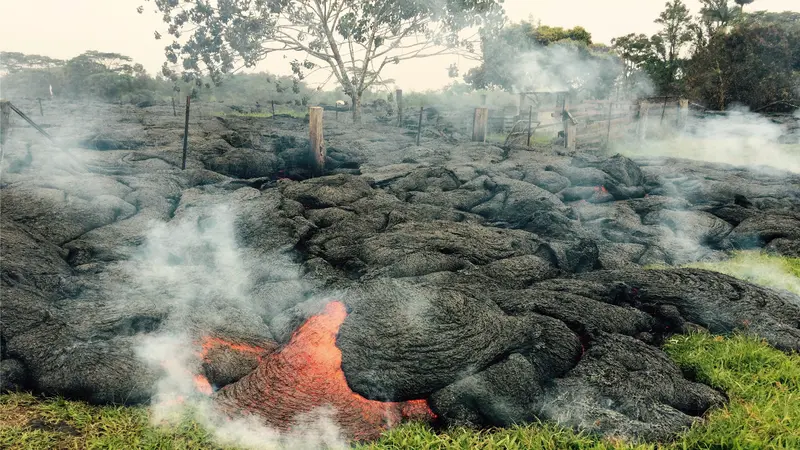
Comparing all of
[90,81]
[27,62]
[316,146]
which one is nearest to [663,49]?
[316,146]

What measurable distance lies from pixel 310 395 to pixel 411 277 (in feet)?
7.29

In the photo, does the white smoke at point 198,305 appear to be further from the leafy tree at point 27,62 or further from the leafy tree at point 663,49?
the leafy tree at point 27,62

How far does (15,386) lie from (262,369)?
2.17m

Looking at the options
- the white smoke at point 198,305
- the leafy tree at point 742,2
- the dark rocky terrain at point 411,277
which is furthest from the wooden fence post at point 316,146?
the leafy tree at point 742,2

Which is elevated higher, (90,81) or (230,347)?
(90,81)

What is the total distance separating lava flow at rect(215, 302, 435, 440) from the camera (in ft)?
15.5

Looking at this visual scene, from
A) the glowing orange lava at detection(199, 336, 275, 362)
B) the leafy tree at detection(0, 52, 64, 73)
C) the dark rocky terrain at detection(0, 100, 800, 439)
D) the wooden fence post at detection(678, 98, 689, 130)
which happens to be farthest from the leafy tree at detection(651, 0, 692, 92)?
the leafy tree at detection(0, 52, 64, 73)

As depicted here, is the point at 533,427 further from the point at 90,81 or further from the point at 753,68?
the point at 90,81

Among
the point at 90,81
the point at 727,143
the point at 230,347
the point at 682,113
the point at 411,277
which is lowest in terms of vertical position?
the point at 230,347

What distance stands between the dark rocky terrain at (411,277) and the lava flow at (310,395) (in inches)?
4.2

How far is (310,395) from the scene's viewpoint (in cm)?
489

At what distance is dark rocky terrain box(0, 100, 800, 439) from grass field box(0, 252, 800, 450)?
0.17 meters

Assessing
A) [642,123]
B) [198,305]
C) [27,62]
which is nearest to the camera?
[198,305]

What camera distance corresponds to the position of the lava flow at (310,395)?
4.72 metres
